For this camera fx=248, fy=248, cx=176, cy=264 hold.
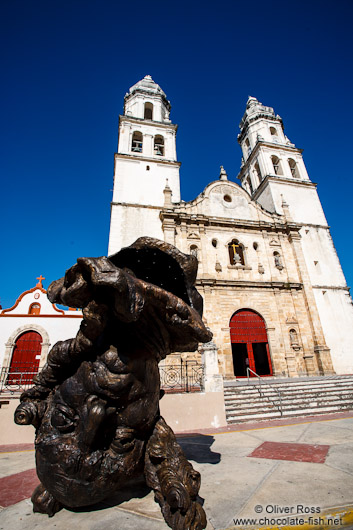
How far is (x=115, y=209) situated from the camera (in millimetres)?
15750

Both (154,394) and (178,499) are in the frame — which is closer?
(178,499)

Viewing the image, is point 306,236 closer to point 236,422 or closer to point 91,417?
point 236,422

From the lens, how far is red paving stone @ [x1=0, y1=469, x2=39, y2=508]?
7.58ft

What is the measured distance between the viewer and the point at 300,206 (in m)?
19.4

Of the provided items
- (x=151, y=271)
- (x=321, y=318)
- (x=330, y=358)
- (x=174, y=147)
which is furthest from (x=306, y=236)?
(x=151, y=271)

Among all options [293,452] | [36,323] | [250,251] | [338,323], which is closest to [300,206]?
[250,251]

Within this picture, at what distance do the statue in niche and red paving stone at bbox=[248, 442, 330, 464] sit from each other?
6.11ft

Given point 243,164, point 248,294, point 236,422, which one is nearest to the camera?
point 236,422

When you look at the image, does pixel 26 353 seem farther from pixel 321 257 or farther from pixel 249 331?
pixel 321 257

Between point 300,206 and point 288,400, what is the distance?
15.7 m

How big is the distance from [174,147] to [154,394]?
21.1 metres

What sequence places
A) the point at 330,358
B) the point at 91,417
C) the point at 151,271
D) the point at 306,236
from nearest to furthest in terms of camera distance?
the point at 91,417 → the point at 151,271 → the point at 330,358 → the point at 306,236

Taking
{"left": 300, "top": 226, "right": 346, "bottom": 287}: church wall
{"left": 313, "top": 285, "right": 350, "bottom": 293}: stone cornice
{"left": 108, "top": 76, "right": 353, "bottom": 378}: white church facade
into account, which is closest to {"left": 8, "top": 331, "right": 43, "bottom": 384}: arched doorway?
{"left": 108, "top": 76, "right": 353, "bottom": 378}: white church facade

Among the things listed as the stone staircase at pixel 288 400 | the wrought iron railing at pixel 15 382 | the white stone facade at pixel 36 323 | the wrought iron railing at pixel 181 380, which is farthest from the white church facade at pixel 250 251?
the wrought iron railing at pixel 15 382
